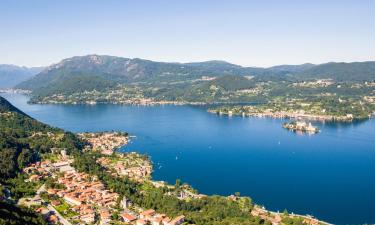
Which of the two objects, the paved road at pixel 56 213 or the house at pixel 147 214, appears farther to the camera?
the house at pixel 147 214

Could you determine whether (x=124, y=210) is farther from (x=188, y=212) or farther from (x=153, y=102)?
(x=153, y=102)

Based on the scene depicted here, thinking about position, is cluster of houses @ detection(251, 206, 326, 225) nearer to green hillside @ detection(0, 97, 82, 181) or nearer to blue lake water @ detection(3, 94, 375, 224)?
blue lake water @ detection(3, 94, 375, 224)

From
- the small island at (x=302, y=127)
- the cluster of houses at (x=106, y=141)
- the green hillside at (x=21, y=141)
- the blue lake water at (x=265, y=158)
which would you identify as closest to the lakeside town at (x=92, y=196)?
the green hillside at (x=21, y=141)

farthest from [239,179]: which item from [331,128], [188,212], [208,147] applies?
[331,128]

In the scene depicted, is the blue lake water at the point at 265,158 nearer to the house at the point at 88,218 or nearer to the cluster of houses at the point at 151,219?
the cluster of houses at the point at 151,219

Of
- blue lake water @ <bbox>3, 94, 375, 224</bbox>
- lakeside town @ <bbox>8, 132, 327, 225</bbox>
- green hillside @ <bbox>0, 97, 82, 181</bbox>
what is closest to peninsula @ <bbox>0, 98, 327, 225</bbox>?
lakeside town @ <bbox>8, 132, 327, 225</bbox>
